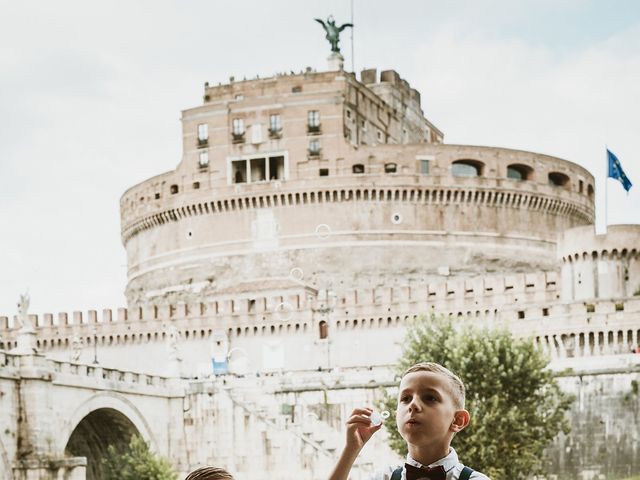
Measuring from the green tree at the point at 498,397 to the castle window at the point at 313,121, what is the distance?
24.6 metres

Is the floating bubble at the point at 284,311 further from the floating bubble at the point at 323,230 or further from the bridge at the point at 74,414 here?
the bridge at the point at 74,414

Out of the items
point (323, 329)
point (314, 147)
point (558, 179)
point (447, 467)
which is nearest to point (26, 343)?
point (323, 329)

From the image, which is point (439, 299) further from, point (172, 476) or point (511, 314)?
point (172, 476)

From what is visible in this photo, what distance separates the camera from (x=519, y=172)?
6419cm

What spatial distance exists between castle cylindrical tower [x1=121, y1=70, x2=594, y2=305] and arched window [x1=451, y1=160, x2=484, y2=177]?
70 millimetres

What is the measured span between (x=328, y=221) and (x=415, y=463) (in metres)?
55.8

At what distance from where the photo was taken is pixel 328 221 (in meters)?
60.2

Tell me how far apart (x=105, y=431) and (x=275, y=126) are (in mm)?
24927

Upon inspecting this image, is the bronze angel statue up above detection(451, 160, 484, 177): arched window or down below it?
above

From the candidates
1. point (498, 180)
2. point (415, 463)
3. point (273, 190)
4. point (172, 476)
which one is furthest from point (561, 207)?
point (415, 463)

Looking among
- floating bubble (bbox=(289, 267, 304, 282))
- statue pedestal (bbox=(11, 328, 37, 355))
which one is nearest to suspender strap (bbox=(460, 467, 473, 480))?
statue pedestal (bbox=(11, 328, 37, 355))

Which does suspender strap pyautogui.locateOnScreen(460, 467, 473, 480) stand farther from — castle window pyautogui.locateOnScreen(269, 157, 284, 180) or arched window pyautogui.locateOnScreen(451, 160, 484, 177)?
arched window pyautogui.locateOnScreen(451, 160, 484, 177)

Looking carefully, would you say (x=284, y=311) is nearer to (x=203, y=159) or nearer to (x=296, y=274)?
(x=296, y=274)

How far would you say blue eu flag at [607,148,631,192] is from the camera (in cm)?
5153
